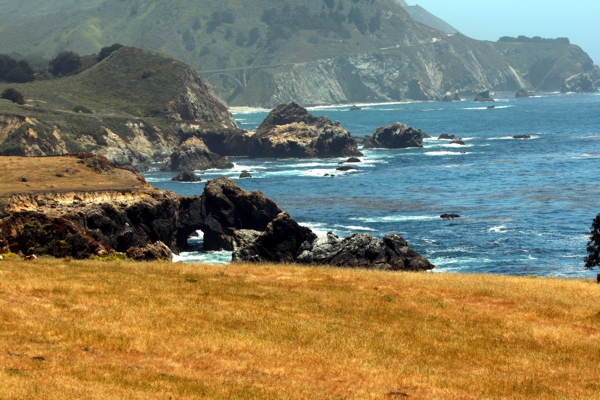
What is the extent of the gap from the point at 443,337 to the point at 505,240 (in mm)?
40233

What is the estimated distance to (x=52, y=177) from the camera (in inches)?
2442

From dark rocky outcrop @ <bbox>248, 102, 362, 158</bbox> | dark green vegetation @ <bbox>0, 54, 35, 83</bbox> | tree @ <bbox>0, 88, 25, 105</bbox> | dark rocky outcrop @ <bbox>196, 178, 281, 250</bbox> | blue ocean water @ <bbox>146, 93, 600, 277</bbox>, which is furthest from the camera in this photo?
dark green vegetation @ <bbox>0, 54, 35, 83</bbox>

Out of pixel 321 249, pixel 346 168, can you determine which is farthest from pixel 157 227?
pixel 346 168

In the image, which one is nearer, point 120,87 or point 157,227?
point 157,227

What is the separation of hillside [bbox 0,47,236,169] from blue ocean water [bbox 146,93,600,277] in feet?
49.3

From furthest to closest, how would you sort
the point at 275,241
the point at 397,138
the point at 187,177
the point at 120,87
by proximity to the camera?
the point at 120,87, the point at 397,138, the point at 187,177, the point at 275,241

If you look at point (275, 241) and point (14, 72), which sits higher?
point (14, 72)

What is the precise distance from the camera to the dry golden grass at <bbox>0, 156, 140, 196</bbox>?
58.0 metres

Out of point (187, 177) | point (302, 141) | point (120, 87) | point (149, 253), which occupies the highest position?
point (120, 87)

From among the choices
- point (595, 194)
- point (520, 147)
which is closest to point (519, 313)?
point (595, 194)

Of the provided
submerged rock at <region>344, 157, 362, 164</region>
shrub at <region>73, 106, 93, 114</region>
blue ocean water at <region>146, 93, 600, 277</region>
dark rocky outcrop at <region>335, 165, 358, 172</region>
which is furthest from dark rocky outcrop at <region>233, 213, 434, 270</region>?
shrub at <region>73, 106, 93, 114</region>

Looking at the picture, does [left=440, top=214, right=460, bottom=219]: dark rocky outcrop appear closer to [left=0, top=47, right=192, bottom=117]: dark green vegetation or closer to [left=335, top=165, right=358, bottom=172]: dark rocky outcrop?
[left=335, top=165, right=358, bottom=172]: dark rocky outcrop

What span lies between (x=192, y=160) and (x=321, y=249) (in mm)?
76853

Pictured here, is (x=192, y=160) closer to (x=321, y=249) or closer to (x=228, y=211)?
(x=228, y=211)
